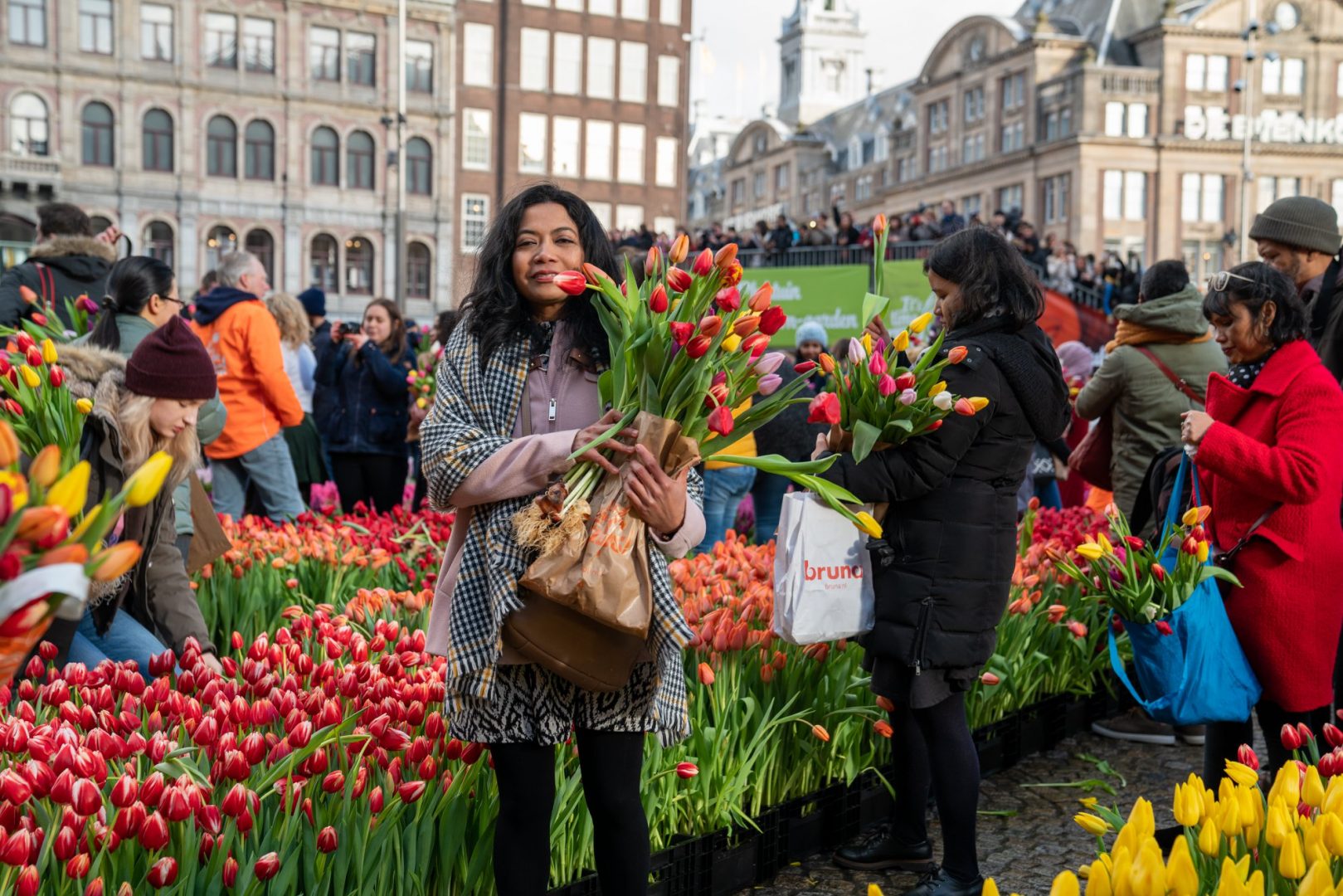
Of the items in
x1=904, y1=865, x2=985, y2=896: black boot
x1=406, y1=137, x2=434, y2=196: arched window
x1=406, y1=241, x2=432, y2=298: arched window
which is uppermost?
x1=406, y1=137, x2=434, y2=196: arched window

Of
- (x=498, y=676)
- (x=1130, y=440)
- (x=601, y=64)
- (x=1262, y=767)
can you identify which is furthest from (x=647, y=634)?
(x=601, y=64)

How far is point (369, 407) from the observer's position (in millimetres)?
8461

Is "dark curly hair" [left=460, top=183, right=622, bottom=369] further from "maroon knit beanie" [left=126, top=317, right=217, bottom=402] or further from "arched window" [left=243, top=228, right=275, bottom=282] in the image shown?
"arched window" [left=243, top=228, right=275, bottom=282]

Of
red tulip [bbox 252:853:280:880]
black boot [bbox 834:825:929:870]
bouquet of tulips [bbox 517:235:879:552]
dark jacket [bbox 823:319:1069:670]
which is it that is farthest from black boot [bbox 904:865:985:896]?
red tulip [bbox 252:853:280:880]

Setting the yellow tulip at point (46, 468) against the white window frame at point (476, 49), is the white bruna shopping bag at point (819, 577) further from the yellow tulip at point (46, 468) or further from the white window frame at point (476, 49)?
the white window frame at point (476, 49)

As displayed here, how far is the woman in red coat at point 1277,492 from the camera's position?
3.95m

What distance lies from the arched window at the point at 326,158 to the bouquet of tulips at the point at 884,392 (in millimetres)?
43818

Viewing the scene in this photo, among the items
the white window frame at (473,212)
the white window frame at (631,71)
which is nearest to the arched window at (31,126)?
the white window frame at (473,212)

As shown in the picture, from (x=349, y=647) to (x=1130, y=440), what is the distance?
142 inches

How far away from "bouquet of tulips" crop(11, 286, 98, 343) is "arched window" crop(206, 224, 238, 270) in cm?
3859

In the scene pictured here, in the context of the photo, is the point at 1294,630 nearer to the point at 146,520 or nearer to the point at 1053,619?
the point at 1053,619

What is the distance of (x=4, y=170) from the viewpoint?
40.2 metres

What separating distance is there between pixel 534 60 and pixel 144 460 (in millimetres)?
50034

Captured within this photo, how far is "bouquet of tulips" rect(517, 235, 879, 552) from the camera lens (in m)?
2.67
